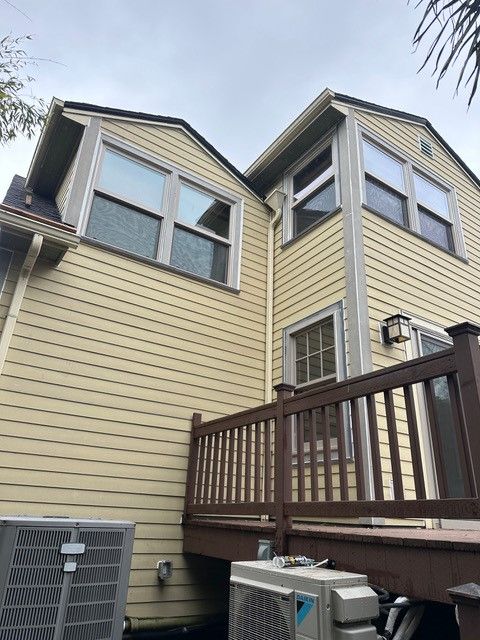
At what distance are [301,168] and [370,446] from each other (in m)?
4.28

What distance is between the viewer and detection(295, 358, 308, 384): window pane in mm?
5055

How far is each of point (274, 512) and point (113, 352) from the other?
2.24 m

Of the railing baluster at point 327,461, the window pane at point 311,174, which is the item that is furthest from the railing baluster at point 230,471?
the window pane at point 311,174

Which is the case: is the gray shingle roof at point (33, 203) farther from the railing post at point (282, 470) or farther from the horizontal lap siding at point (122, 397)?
the railing post at point (282, 470)

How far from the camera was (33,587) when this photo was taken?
2.59 meters

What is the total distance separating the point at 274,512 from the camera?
301 centimetres

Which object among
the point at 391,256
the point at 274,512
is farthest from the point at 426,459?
the point at 391,256

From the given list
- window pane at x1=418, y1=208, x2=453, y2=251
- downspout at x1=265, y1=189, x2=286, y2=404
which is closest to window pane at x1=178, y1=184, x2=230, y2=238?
downspout at x1=265, y1=189, x2=286, y2=404

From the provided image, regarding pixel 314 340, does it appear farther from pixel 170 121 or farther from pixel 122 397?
pixel 170 121

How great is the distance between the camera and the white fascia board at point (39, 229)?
3857 millimetres

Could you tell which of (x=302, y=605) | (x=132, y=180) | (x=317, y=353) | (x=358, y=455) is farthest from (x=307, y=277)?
(x=302, y=605)

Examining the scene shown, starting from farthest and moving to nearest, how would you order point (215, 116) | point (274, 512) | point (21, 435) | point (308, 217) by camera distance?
point (215, 116) < point (308, 217) < point (21, 435) < point (274, 512)

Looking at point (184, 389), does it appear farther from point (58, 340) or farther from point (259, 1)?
point (259, 1)

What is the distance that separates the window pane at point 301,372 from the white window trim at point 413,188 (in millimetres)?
1889
